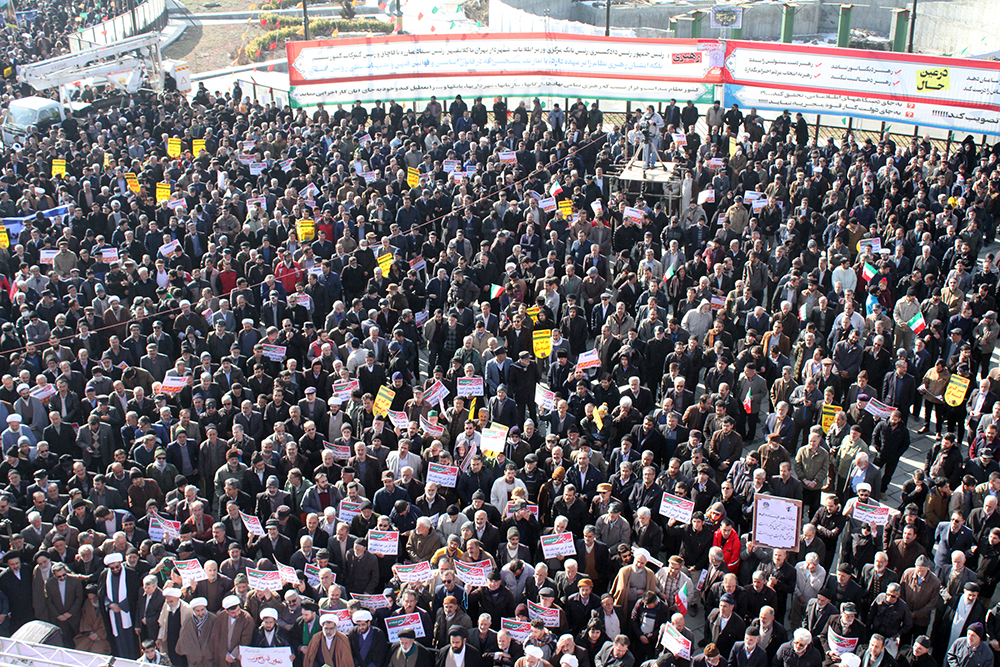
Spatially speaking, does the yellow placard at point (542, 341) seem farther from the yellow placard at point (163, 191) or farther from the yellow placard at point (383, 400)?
the yellow placard at point (163, 191)

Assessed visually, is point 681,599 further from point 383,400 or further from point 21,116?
point 21,116

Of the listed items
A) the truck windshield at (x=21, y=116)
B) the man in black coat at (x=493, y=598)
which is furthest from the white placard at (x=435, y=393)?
the truck windshield at (x=21, y=116)

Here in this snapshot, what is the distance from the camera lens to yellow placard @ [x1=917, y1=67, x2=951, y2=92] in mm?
22062

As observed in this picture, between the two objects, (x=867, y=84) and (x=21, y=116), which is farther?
(x=21, y=116)

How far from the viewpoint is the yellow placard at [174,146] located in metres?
23.7

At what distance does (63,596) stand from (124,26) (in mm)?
50768

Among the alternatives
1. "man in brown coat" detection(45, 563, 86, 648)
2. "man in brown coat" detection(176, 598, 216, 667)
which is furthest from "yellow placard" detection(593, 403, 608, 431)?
"man in brown coat" detection(45, 563, 86, 648)

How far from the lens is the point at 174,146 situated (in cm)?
2383

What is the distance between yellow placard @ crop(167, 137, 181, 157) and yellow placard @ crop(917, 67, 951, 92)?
16604mm

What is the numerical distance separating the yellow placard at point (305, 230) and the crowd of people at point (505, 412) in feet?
0.34

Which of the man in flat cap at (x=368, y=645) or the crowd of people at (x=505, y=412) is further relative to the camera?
the crowd of people at (x=505, y=412)

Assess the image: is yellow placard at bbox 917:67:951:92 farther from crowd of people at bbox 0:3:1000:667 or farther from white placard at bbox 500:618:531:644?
white placard at bbox 500:618:531:644

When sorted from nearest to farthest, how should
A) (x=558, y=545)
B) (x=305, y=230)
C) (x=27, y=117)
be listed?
(x=558, y=545)
(x=305, y=230)
(x=27, y=117)

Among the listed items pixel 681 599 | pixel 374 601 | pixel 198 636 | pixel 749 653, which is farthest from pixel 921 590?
pixel 198 636
